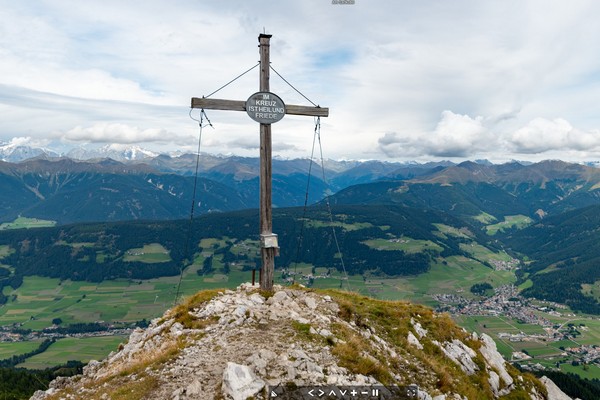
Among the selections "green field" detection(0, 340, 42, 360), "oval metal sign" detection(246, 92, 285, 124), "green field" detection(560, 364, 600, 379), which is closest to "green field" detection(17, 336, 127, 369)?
"green field" detection(0, 340, 42, 360)

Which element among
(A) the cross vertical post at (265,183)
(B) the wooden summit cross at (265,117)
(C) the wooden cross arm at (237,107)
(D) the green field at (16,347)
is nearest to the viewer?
(C) the wooden cross arm at (237,107)

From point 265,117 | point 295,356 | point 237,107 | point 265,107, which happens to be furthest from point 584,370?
point 237,107

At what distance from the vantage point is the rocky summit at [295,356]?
35.5 ft

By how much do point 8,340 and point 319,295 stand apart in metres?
244

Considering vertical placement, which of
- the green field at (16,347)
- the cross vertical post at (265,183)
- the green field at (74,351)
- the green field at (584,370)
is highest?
the cross vertical post at (265,183)

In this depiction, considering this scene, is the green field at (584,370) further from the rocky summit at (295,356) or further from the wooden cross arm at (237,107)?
the wooden cross arm at (237,107)

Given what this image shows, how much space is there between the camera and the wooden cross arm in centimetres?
1728

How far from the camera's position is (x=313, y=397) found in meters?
10.3

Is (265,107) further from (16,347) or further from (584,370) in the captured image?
(16,347)

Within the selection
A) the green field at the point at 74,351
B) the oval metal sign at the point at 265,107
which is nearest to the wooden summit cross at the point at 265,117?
the oval metal sign at the point at 265,107

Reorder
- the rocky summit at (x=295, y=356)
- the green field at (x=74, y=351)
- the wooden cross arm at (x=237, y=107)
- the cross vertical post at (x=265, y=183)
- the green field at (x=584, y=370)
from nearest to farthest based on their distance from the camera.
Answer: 1. the rocky summit at (x=295, y=356)
2. the wooden cross arm at (x=237, y=107)
3. the cross vertical post at (x=265, y=183)
4. the green field at (x=584, y=370)
5. the green field at (x=74, y=351)

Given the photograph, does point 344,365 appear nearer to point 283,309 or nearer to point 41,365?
point 283,309

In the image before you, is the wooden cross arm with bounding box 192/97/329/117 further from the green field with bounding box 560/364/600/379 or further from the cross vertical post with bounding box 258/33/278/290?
the green field with bounding box 560/364/600/379

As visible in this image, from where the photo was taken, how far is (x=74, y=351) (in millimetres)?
168375
